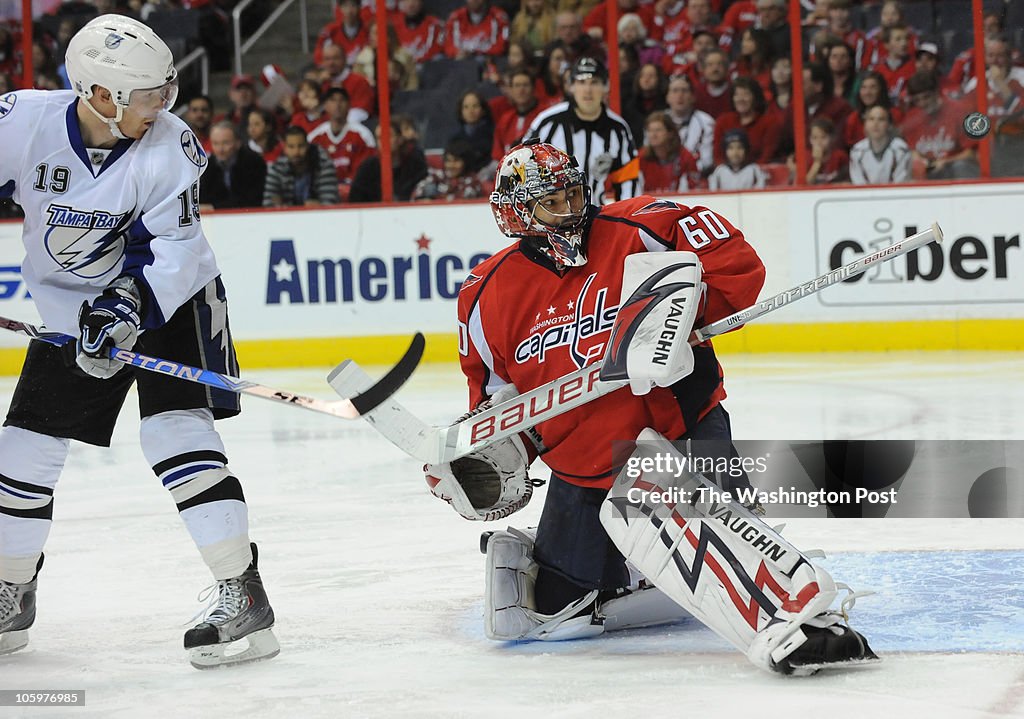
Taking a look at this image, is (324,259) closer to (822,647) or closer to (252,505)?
→ (252,505)

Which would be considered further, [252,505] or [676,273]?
[252,505]

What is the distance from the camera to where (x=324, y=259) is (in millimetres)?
7207

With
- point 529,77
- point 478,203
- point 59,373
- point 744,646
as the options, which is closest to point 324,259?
point 478,203

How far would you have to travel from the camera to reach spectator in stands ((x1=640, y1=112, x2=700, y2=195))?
23.0 feet

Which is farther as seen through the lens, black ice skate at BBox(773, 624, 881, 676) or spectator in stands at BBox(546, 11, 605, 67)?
spectator in stands at BBox(546, 11, 605, 67)

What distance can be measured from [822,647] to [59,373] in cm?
139

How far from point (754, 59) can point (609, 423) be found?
15.8ft

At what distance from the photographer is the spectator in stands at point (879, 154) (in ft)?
22.2

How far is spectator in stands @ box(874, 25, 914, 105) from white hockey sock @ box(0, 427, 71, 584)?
505 centimetres

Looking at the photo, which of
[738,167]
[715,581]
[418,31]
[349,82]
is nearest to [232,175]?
[349,82]

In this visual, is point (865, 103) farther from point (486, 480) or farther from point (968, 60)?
point (486, 480)

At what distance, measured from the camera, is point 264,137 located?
7355 millimetres

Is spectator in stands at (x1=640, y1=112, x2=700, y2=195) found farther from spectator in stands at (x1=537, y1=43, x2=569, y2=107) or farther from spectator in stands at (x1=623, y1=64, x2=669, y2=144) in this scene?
spectator in stands at (x1=537, y1=43, x2=569, y2=107)
